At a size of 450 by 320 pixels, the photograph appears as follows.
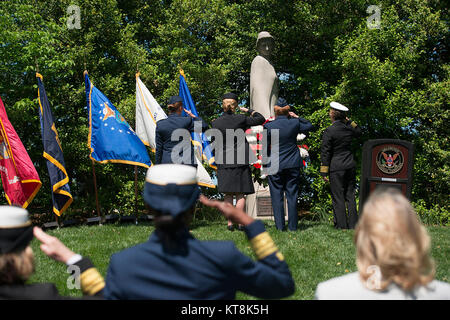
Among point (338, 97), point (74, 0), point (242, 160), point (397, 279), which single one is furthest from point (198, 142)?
point (397, 279)

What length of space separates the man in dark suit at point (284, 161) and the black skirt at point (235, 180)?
1.36 ft

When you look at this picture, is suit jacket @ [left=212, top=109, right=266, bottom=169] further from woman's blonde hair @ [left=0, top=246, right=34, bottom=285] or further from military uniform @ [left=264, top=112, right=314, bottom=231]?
woman's blonde hair @ [left=0, top=246, right=34, bottom=285]

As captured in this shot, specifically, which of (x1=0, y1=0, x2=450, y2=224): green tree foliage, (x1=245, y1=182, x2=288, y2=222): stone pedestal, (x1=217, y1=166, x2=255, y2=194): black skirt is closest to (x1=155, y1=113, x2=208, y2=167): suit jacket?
(x1=217, y1=166, x2=255, y2=194): black skirt

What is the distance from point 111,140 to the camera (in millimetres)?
8312

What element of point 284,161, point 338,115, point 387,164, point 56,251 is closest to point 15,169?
point 284,161

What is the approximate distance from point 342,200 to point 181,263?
612cm

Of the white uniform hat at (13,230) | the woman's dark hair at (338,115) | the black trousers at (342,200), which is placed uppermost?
the woman's dark hair at (338,115)

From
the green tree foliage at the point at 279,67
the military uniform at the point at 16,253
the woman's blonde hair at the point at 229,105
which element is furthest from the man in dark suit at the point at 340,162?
the military uniform at the point at 16,253

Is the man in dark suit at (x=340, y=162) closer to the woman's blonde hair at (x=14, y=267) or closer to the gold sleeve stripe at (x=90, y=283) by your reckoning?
the gold sleeve stripe at (x=90, y=283)

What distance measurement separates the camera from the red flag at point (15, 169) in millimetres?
7359

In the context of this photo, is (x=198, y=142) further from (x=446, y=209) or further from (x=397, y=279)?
(x=446, y=209)

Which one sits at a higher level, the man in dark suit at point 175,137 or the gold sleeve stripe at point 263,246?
the man in dark suit at point 175,137

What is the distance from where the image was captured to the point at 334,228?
7.58m

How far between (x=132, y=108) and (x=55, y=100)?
1977mm
